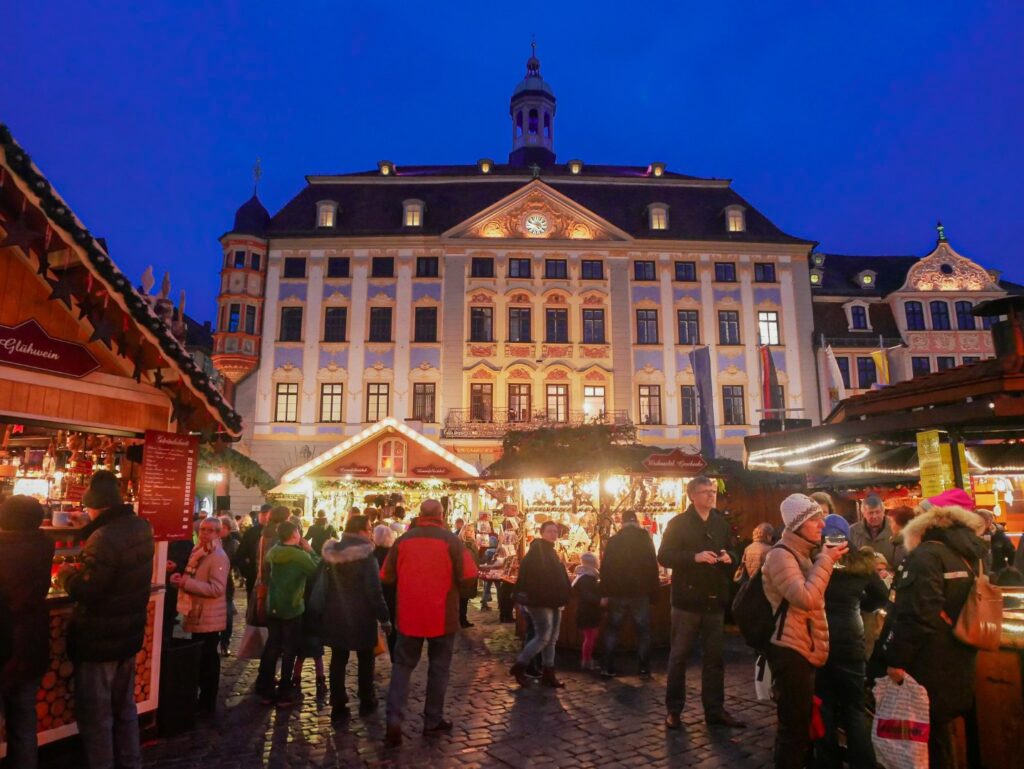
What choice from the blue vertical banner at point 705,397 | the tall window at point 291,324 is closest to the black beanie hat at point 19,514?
the blue vertical banner at point 705,397

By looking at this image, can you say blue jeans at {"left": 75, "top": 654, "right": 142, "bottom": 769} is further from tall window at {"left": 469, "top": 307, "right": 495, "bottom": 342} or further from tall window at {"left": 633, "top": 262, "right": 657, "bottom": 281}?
tall window at {"left": 633, "top": 262, "right": 657, "bottom": 281}

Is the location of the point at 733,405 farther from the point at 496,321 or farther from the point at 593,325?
the point at 496,321

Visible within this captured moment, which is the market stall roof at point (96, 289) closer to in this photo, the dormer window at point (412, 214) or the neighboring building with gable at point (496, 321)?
the neighboring building with gable at point (496, 321)

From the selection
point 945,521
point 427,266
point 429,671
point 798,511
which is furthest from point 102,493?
point 427,266

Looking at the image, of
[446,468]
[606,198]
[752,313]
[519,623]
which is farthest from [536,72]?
[519,623]

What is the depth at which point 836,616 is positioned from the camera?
4621 mm

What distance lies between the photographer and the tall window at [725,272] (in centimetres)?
3017

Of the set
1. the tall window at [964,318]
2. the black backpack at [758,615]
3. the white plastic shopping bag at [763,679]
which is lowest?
the white plastic shopping bag at [763,679]

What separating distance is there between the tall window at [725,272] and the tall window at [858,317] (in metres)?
6.46

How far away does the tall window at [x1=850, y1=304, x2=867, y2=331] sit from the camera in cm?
3164

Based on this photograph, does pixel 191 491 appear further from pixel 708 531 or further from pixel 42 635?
pixel 708 531

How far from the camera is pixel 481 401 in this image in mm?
28438

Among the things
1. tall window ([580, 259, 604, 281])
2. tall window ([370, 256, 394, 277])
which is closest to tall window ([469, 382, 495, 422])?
tall window ([370, 256, 394, 277])

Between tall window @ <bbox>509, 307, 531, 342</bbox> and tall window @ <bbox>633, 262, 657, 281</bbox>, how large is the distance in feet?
17.1
